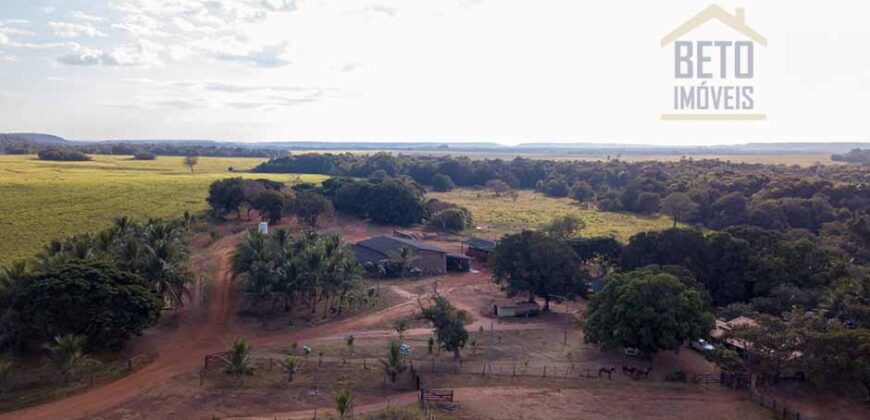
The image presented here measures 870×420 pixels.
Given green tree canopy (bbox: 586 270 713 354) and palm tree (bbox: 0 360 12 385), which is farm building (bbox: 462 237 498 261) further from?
palm tree (bbox: 0 360 12 385)

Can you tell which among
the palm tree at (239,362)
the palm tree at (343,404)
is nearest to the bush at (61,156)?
the palm tree at (239,362)

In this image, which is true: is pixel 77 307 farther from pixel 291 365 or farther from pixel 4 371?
pixel 291 365

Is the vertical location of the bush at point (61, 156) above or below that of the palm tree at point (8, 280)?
above

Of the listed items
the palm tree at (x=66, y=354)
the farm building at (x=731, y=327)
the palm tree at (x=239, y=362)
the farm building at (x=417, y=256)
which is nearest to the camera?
the palm tree at (x=66, y=354)

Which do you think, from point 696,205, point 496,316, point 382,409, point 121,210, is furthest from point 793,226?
point 121,210

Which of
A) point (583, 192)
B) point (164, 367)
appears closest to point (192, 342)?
point (164, 367)

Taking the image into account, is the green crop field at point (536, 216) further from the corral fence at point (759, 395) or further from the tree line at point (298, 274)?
the corral fence at point (759, 395)

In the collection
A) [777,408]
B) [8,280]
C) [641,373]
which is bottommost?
[777,408]
